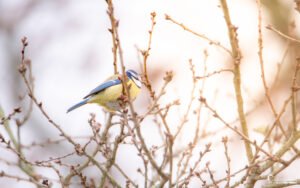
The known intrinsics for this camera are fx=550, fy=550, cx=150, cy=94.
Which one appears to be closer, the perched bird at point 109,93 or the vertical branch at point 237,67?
the vertical branch at point 237,67

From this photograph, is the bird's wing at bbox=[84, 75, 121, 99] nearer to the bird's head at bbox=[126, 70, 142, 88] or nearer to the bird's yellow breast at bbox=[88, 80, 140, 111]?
the bird's yellow breast at bbox=[88, 80, 140, 111]

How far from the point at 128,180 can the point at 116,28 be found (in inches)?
38.4

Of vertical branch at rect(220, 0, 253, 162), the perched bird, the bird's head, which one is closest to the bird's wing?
the perched bird

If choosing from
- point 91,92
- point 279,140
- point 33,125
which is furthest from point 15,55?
point 279,140

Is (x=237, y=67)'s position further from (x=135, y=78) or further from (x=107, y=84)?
(x=135, y=78)

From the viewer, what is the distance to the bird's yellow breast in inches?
174

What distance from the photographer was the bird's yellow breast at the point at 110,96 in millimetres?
4422

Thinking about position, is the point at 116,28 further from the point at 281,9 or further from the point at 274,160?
the point at 281,9

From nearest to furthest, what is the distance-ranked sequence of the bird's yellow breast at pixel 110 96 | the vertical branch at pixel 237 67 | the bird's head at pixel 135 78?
the vertical branch at pixel 237 67, the bird's yellow breast at pixel 110 96, the bird's head at pixel 135 78

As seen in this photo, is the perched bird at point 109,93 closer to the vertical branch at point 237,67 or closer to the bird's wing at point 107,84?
the bird's wing at point 107,84

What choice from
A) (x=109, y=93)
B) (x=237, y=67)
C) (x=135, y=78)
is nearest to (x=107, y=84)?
(x=109, y=93)

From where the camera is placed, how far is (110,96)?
4.43 m

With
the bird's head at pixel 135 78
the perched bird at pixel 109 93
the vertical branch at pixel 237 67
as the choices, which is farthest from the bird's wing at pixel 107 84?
the vertical branch at pixel 237 67

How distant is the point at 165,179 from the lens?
8.55 feet
